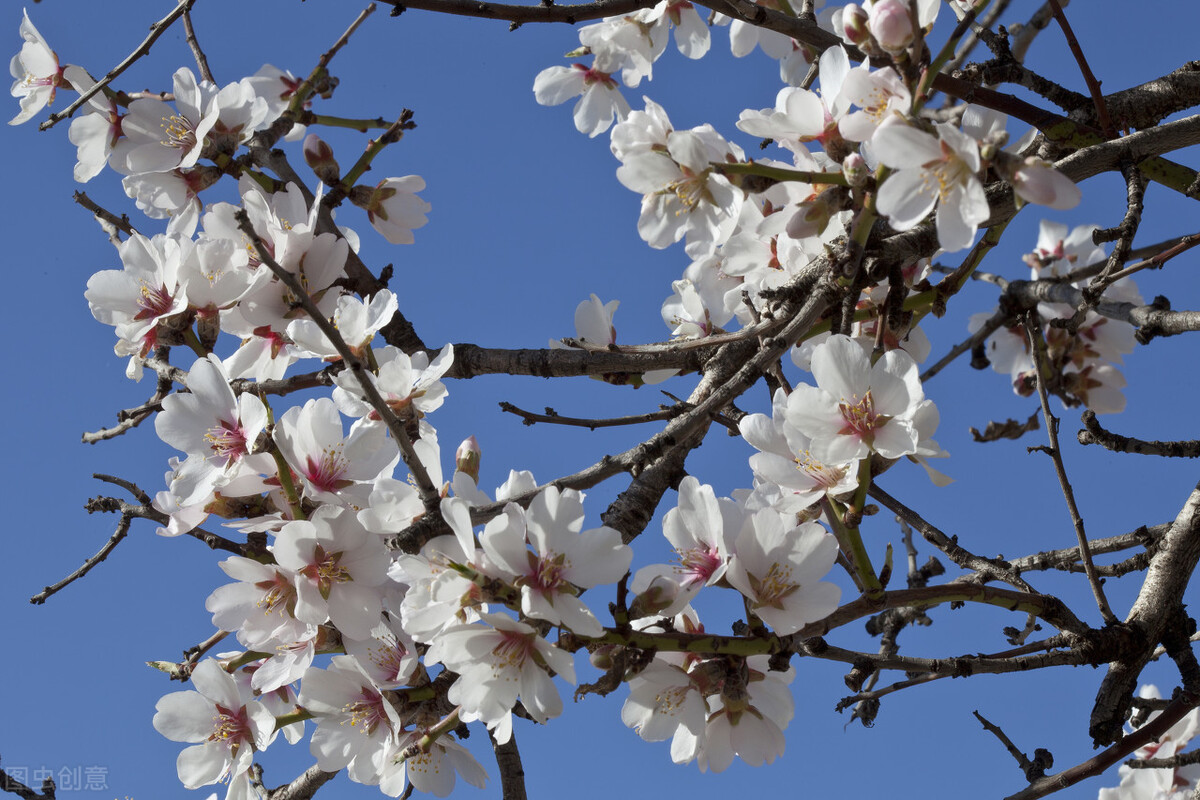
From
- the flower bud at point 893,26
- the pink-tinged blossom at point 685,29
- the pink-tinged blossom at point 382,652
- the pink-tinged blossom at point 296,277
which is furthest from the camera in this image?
the pink-tinged blossom at point 685,29

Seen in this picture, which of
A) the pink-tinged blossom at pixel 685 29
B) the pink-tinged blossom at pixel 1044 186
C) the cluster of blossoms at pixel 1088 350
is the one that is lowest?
the pink-tinged blossom at pixel 1044 186

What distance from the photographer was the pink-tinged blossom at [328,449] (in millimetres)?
1559

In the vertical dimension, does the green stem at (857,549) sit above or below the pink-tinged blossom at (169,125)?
below

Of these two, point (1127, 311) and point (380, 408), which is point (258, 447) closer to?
point (380, 408)

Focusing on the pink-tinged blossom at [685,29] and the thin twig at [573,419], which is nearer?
the thin twig at [573,419]

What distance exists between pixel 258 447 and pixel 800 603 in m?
0.89

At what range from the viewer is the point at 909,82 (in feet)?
4.22

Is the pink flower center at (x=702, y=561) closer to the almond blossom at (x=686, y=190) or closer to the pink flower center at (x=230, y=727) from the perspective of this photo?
the almond blossom at (x=686, y=190)

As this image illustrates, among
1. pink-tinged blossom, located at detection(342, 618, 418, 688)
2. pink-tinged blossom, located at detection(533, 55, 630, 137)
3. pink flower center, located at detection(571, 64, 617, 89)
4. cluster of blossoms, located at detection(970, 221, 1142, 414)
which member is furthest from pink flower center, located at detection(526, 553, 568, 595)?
cluster of blossoms, located at detection(970, 221, 1142, 414)

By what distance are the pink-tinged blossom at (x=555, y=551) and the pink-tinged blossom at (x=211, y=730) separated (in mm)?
783

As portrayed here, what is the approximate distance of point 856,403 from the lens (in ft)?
4.79

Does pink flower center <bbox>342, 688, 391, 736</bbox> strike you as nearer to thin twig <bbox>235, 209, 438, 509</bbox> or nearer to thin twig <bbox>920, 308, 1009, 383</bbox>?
thin twig <bbox>235, 209, 438, 509</bbox>

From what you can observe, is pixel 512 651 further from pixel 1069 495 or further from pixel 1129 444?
pixel 1129 444

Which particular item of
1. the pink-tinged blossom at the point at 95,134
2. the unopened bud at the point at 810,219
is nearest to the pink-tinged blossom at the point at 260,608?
the unopened bud at the point at 810,219
